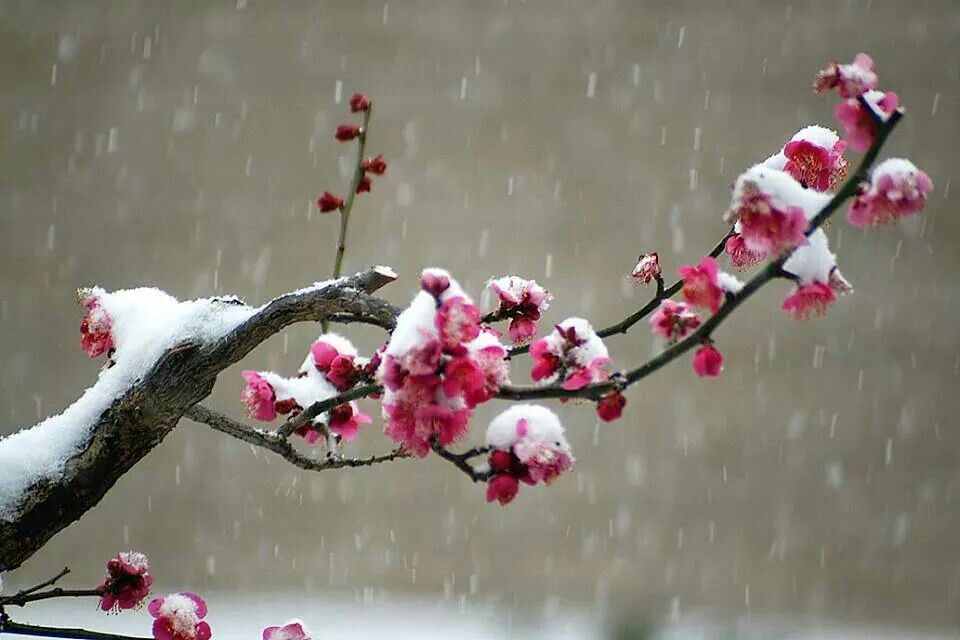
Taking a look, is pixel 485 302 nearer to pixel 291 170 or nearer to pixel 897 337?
pixel 291 170

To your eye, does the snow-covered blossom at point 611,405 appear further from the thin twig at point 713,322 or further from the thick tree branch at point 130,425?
the thick tree branch at point 130,425

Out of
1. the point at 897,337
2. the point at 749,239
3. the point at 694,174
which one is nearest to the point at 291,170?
the point at 694,174

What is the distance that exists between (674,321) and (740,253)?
6.3 inches

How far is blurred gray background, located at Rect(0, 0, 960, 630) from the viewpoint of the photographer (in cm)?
254

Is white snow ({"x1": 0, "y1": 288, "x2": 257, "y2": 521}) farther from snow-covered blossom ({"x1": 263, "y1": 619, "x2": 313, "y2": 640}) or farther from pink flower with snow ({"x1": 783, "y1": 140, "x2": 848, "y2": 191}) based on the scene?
pink flower with snow ({"x1": 783, "y1": 140, "x2": 848, "y2": 191})

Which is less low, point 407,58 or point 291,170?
Answer: point 407,58

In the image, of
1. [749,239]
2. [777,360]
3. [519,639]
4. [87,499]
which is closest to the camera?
[749,239]

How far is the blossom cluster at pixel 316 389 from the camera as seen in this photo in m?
0.63

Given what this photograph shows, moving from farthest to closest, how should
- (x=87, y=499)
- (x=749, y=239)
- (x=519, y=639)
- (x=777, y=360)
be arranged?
(x=777, y=360) → (x=519, y=639) → (x=87, y=499) → (x=749, y=239)

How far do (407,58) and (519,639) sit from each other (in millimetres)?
1596

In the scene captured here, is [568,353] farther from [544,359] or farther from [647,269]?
[647,269]

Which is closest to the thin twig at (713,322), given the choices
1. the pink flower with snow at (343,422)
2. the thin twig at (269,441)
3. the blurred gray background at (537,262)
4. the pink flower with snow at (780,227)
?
the pink flower with snow at (780,227)

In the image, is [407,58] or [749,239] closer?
[749,239]

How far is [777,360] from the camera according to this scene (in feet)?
8.41
